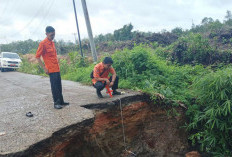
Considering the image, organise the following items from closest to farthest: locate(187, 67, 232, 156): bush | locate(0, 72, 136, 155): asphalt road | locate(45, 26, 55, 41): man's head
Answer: locate(0, 72, 136, 155): asphalt road
locate(45, 26, 55, 41): man's head
locate(187, 67, 232, 156): bush

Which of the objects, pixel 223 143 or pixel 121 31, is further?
pixel 121 31

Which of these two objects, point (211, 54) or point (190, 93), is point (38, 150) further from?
point (211, 54)

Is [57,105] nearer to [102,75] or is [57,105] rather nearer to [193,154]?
[102,75]

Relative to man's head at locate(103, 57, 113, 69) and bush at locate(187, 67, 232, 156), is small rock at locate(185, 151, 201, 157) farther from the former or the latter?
man's head at locate(103, 57, 113, 69)

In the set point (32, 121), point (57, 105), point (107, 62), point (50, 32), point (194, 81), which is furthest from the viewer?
point (194, 81)

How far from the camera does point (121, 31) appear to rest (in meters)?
26.6

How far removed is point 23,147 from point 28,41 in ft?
139

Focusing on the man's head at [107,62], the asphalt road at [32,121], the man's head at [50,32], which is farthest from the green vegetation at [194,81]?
the man's head at [50,32]

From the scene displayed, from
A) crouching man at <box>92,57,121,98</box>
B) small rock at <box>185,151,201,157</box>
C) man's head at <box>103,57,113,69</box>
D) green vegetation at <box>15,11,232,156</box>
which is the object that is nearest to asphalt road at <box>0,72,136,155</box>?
crouching man at <box>92,57,121,98</box>

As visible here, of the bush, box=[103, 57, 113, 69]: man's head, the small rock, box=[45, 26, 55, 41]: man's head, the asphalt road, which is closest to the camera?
the asphalt road

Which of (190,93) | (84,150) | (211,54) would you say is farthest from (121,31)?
(84,150)

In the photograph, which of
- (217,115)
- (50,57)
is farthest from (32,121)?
(217,115)

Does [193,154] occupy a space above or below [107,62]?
below

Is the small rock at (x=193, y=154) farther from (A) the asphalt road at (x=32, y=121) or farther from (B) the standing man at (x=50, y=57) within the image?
(B) the standing man at (x=50, y=57)
